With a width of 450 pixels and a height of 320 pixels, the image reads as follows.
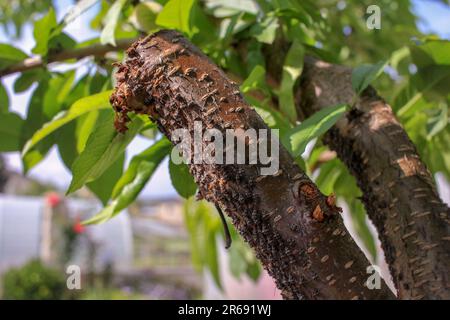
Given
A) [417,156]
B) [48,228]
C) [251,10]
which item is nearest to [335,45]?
[251,10]

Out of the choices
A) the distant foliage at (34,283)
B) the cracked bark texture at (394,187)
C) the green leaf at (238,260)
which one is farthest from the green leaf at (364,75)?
the distant foliage at (34,283)

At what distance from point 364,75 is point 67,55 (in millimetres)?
278

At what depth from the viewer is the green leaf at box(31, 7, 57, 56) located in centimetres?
55

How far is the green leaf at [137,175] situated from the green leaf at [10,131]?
12 cm

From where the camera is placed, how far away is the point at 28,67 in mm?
571

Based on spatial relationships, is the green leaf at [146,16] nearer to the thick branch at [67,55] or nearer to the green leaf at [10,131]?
the thick branch at [67,55]

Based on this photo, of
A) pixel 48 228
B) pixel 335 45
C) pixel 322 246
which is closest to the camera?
pixel 322 246

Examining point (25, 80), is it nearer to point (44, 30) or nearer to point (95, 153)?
point (44, 30)

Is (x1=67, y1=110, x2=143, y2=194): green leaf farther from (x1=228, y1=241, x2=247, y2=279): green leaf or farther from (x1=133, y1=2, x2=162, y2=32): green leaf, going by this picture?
(x1=228, y1=241, x2=247, y2=279): green leaf

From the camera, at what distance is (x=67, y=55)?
22.1 inches

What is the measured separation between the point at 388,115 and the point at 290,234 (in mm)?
A: 198

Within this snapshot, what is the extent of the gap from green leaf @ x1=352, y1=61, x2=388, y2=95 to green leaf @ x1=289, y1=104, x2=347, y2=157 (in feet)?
0.16

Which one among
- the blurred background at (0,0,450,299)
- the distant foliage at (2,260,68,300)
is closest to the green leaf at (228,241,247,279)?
the blurred background at (0,0,450,299)
